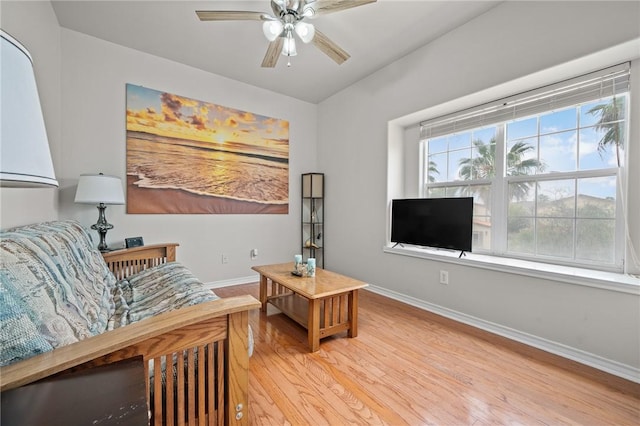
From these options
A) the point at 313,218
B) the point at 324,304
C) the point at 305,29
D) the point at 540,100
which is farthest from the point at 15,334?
the point at 313,218

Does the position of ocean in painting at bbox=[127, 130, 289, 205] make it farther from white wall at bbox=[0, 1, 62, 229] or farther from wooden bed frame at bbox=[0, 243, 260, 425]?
wooden bed frame at bbox=[0, 243, 260, 425]

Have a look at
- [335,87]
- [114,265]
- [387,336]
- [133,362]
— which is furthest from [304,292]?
[335,87]

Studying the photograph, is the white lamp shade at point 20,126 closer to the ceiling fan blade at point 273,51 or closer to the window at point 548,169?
the ceiling fan blade at point 273,51

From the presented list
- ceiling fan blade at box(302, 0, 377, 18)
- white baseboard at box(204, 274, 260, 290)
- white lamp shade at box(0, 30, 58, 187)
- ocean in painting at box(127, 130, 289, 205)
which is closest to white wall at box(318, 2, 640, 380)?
ocean in painting at box(127, 130, 289, 205)

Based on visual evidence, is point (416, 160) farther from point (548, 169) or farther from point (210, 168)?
point (210, 168)

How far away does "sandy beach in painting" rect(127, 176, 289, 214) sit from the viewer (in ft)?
9.47

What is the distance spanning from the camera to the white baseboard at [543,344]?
1.66 metres

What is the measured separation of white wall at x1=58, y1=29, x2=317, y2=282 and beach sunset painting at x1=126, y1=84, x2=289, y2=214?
0.10 m

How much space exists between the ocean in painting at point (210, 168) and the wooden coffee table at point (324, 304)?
1.48m

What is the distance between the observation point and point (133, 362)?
0.72 m

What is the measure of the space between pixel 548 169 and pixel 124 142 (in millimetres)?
4010

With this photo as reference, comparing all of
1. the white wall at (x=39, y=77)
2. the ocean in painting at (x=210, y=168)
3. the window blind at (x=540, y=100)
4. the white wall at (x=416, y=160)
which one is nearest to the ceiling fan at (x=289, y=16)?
the white wall at (x=39, y=77)

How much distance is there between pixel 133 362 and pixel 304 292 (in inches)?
51.4

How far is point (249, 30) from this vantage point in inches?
98.5
